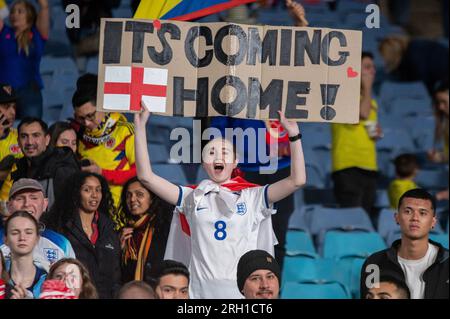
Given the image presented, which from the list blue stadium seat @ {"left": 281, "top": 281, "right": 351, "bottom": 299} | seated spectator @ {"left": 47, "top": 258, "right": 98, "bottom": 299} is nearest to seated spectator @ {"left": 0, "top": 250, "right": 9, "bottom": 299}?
seated spectator @ {"left": 47, "top": 258, "right": 98, "bottom": 299}

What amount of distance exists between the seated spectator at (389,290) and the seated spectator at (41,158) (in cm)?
180

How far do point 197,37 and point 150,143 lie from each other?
1.65 meters

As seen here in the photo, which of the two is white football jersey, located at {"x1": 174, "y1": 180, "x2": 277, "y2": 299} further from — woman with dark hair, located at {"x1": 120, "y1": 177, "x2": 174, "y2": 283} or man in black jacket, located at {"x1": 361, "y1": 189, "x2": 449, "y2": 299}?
man in black jacket, located at {"x1": 361, "y1": 189, "x2": 449, "y2": 299}

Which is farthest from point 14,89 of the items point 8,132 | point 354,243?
point 354,243

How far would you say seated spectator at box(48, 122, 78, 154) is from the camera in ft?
29.3

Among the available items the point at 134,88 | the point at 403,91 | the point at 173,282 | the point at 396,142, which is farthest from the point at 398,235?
the point at 403,91

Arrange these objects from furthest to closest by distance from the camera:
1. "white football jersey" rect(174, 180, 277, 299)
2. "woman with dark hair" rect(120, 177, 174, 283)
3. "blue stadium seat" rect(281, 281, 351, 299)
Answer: "blue stadium seat" rect(281, 281, 351, 299)
"woman with dark hair" rect(120, 177, 174, 283)
"white football jersey" rect(174, 180, 277, 299)

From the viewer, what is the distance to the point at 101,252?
8.66 meters

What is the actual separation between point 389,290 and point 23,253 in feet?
6.55

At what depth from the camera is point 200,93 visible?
863 cm

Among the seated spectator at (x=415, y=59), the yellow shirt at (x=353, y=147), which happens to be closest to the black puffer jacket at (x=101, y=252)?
the yellow shirt at (x=353, y=147)

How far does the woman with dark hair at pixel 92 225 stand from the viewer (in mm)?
8609

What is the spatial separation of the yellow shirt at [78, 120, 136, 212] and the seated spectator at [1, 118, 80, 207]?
0.19 meters
